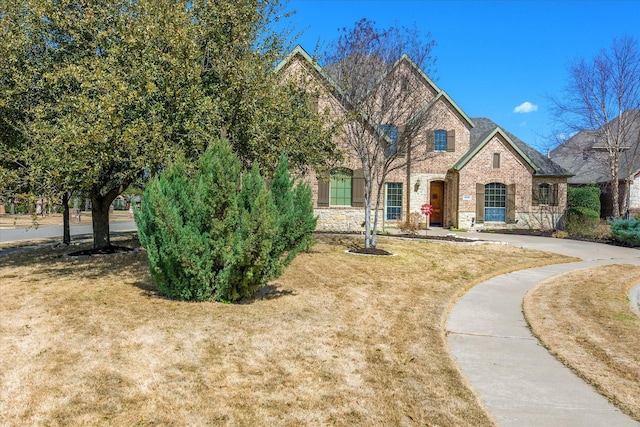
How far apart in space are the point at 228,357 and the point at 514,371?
334 centimetres

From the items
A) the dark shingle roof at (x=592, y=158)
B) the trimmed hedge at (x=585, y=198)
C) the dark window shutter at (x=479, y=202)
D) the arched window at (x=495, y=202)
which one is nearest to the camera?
the dark window shutter at (x=479, y=202)

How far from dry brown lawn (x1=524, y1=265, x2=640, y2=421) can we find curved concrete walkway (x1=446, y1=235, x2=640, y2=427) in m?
0.20

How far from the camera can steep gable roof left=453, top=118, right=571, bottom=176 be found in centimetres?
2543

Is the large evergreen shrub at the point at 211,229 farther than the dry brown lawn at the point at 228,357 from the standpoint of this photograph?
Yes

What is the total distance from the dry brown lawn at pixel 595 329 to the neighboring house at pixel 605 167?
18990 millimetres

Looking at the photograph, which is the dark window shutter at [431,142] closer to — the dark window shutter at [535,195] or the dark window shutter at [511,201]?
the dark window shutter at [511,201]

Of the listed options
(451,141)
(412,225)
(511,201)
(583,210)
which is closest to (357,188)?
(412,225)

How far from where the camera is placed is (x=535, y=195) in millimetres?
26828

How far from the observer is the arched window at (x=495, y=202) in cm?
2612

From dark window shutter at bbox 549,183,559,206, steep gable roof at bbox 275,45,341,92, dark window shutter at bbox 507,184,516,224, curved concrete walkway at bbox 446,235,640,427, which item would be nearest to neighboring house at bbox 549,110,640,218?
dark window shutter at bbox 549,183,559,206

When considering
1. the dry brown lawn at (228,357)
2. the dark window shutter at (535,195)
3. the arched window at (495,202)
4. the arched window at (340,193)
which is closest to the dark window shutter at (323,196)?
the arched window at (340,193)

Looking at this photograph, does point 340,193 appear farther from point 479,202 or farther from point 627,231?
point 627,231

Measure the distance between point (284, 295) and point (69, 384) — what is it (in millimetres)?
4563

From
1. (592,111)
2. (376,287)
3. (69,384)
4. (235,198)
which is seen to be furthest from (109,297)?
(592,111)
